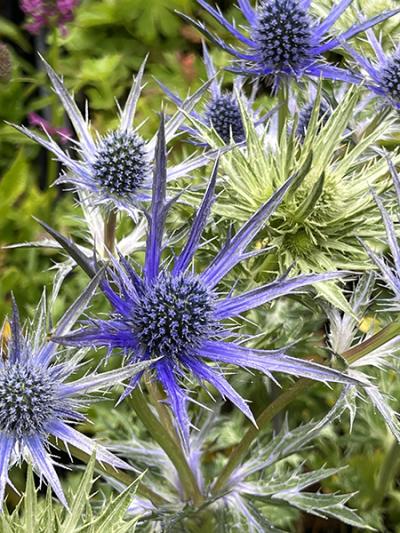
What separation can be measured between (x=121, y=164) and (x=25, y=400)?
1.08 ft

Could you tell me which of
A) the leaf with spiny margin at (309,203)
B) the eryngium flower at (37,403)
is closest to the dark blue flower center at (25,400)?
the eryngium flower at (37,403)

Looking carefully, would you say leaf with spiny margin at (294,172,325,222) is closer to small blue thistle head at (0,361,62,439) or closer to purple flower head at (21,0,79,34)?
small blue thistle head at (0,361,62,439)

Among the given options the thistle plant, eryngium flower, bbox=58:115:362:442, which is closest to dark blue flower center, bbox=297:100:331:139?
the thistle plant

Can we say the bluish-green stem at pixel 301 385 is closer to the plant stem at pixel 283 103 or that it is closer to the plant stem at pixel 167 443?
the plant stem at pixel 167 443

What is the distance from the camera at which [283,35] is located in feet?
2.82

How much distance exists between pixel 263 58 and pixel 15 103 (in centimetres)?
106

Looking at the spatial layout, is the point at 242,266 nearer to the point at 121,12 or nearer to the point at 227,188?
the point at 227,188

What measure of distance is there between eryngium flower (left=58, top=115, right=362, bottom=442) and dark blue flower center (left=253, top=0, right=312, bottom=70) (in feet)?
1.03

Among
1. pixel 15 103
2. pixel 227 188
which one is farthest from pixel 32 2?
pixel 227 188

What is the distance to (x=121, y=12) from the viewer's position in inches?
77.9

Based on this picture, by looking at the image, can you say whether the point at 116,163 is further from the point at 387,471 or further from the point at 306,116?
the point at 387,471

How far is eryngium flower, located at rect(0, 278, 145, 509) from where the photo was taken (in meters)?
0.65

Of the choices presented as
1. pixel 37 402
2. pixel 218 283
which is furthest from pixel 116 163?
pixel 37 402

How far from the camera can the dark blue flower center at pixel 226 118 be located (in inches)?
38.8
